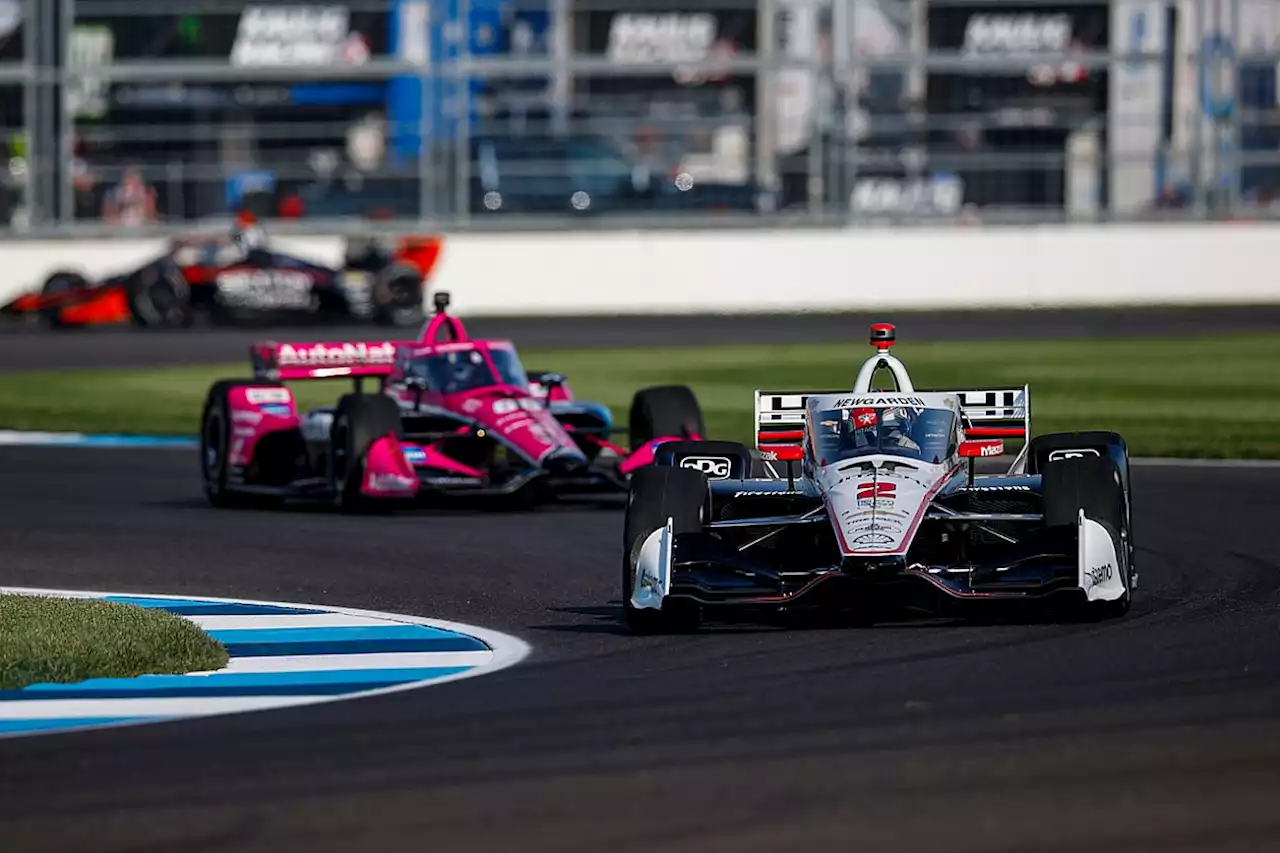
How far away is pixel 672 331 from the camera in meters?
30.9

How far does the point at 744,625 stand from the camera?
31.2 feet

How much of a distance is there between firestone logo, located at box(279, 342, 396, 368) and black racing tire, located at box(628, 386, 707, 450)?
5.04 ft

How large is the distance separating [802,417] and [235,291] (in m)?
22.0

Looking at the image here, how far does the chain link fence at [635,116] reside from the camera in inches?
1399

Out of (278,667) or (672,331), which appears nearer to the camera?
(278,667)

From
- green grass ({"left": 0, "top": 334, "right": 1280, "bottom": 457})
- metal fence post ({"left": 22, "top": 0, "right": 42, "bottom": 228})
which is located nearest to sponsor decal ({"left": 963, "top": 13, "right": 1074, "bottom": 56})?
Result: green grass ({"left": 0, "top": 334, "right": 1280, "bottom": 457})

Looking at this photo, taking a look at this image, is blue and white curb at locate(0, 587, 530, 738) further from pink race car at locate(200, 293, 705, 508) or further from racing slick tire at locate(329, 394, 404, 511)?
pink race car at locate(200, 293, 705, 508)

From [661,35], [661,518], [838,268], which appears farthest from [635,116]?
[661,518]

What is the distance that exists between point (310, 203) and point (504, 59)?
3.47 m

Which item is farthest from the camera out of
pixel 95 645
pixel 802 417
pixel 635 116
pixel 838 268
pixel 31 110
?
pixel 635 116

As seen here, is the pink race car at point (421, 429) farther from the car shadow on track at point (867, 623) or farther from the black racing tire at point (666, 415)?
the car shadow on track at point (867, 623)

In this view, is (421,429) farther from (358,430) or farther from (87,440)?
(87,440)

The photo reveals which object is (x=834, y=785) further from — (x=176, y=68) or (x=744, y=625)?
(x=176, y=68)

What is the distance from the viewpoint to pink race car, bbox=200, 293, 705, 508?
14172 mm
